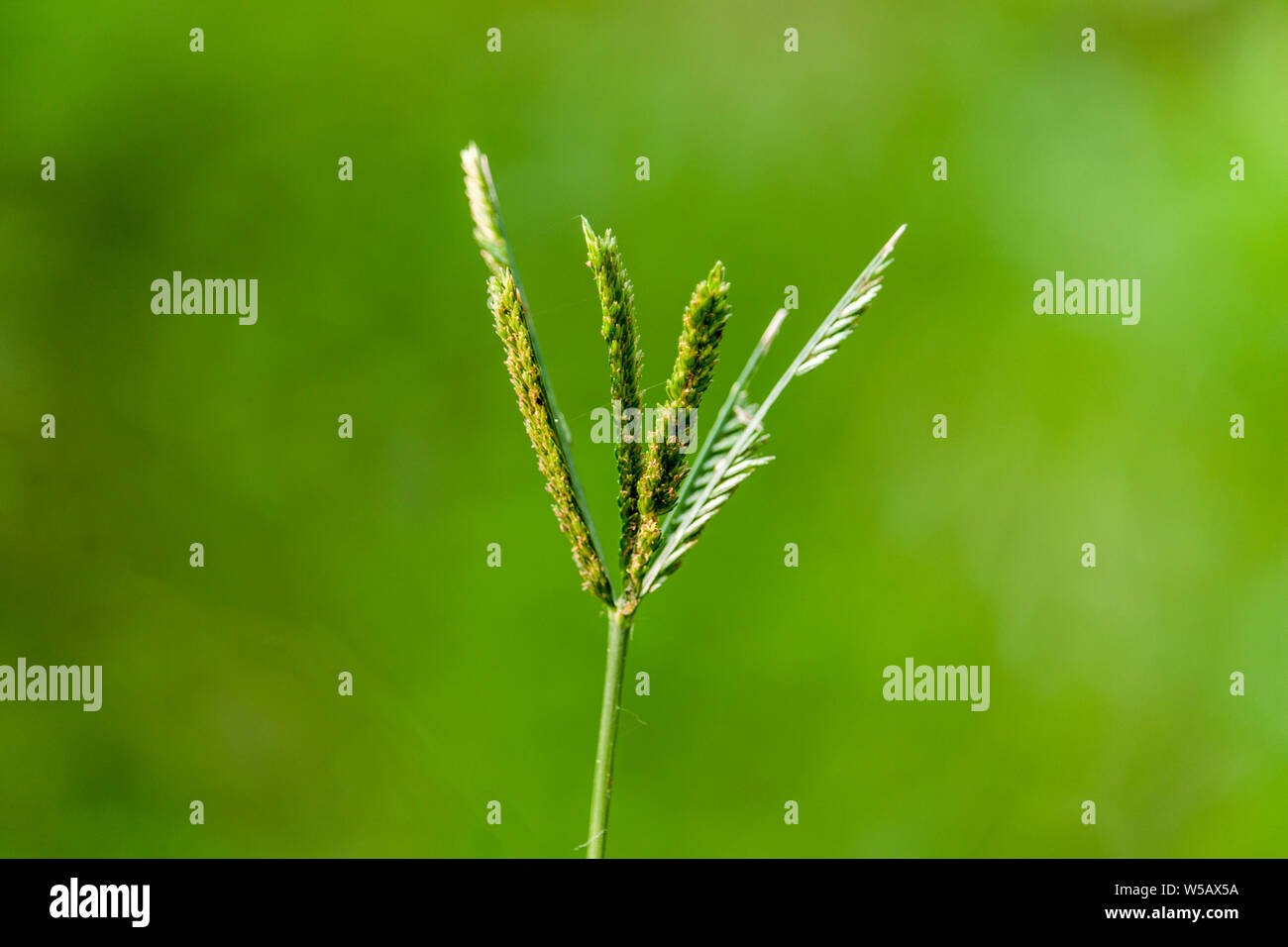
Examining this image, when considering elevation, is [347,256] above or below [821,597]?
above

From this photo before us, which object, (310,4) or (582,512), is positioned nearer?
(582,512)

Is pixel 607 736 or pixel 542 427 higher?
pixel 542 427

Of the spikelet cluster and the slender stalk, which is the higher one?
the spikelet cluster

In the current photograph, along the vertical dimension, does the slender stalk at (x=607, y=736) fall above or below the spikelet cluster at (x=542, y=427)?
below

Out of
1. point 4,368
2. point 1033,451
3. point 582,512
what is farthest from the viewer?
point 1033,451

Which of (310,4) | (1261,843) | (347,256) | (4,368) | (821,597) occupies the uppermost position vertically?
(310,4)

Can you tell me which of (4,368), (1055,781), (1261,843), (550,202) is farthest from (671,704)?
(4,368)

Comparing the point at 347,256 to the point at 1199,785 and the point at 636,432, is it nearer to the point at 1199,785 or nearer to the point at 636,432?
the point at 636,432

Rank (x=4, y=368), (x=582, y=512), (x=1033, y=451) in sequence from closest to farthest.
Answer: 1. (x=582, y=512)
2. (x=4, y=368)
3. (x=1033, y=451)
